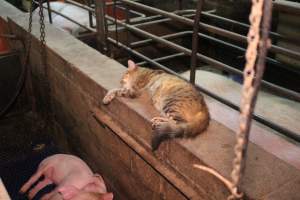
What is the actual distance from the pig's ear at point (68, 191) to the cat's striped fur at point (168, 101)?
90cm

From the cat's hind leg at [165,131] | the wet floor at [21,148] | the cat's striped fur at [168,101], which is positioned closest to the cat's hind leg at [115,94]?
the cat's striped fur at [168,101]

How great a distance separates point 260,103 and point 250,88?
2.62 m

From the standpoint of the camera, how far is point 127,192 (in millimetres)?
3119

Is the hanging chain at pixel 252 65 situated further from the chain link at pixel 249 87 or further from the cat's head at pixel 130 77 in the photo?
the cat's head at pixel 130 77

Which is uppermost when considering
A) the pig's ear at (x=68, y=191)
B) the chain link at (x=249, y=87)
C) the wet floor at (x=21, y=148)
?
the chain link at (x=249, y=87)

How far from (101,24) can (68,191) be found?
68.4 inches

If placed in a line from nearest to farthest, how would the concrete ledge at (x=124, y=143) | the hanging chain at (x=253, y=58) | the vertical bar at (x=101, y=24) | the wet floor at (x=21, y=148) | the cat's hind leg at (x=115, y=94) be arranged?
the hanging chain at (x=253, y=58) < the concrete ledge at (x=124, y=143) < the cat's hind leg at (x=115, y=94) < the vertical bar at (x=101, y=24) < the wet floor at (x=21, y=148)

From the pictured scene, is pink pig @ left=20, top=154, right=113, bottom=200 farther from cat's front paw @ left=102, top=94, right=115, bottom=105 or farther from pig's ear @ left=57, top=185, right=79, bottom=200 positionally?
cat's front paw @ left=102, top=94, right=115, bottom=105

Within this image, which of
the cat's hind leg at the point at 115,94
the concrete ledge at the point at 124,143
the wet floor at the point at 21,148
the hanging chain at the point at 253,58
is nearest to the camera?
the hanging chain at the point at 253,58

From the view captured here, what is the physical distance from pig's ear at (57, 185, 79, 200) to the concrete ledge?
39cm

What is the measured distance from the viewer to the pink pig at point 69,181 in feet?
10.2

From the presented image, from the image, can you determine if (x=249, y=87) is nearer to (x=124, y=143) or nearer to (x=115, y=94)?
(x=115, y=94)

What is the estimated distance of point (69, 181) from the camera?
11.0ft

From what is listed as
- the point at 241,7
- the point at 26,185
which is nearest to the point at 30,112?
the point at 26,185
